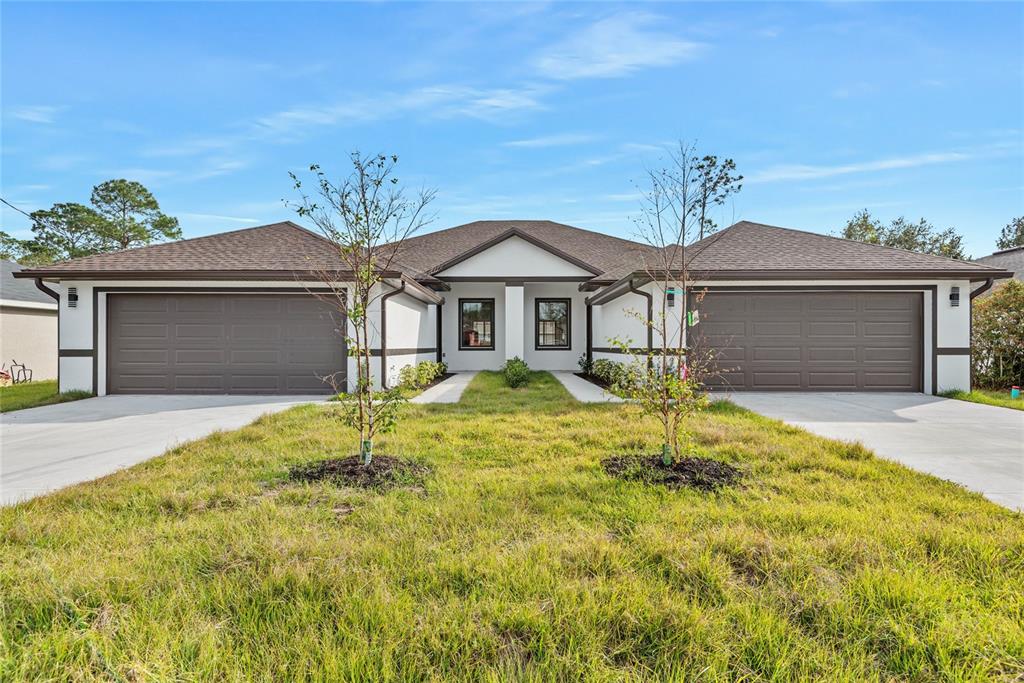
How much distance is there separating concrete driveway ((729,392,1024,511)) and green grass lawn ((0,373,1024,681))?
26.1 inches

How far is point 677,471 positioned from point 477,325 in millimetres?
12104

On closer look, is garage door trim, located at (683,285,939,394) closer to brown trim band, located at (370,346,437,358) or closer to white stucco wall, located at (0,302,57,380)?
brown trim band, located at (370,346,437,358)

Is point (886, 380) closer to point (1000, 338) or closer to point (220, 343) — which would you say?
point (1000, 338)

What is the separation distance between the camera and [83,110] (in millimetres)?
11180

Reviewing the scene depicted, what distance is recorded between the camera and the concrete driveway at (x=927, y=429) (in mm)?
4355

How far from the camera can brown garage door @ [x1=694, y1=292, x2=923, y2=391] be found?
1013 cm

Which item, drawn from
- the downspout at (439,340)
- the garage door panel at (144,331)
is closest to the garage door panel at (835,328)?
the downspout at (439,340)

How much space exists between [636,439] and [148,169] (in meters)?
18.8

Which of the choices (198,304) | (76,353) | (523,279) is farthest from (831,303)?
(76,353)

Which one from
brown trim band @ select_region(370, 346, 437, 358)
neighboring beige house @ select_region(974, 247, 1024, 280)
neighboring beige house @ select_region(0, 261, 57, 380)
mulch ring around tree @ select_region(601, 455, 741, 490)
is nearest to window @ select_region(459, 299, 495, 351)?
brown trim band @ select_region(370, 346, 437, 358)

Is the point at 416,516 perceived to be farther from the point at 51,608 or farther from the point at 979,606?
the point at 979,606

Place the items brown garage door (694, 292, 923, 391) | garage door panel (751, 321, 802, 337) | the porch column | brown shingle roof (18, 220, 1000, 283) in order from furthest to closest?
the porch column
garage door panel (751, 321, 802, 337)
brown garage door (694, 292, 923, 391)
brown shingle roof (18, 220, 1000, 283)

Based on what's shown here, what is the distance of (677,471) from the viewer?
4.26 metres

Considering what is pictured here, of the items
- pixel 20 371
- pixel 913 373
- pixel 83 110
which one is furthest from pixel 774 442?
pixel 20 371
